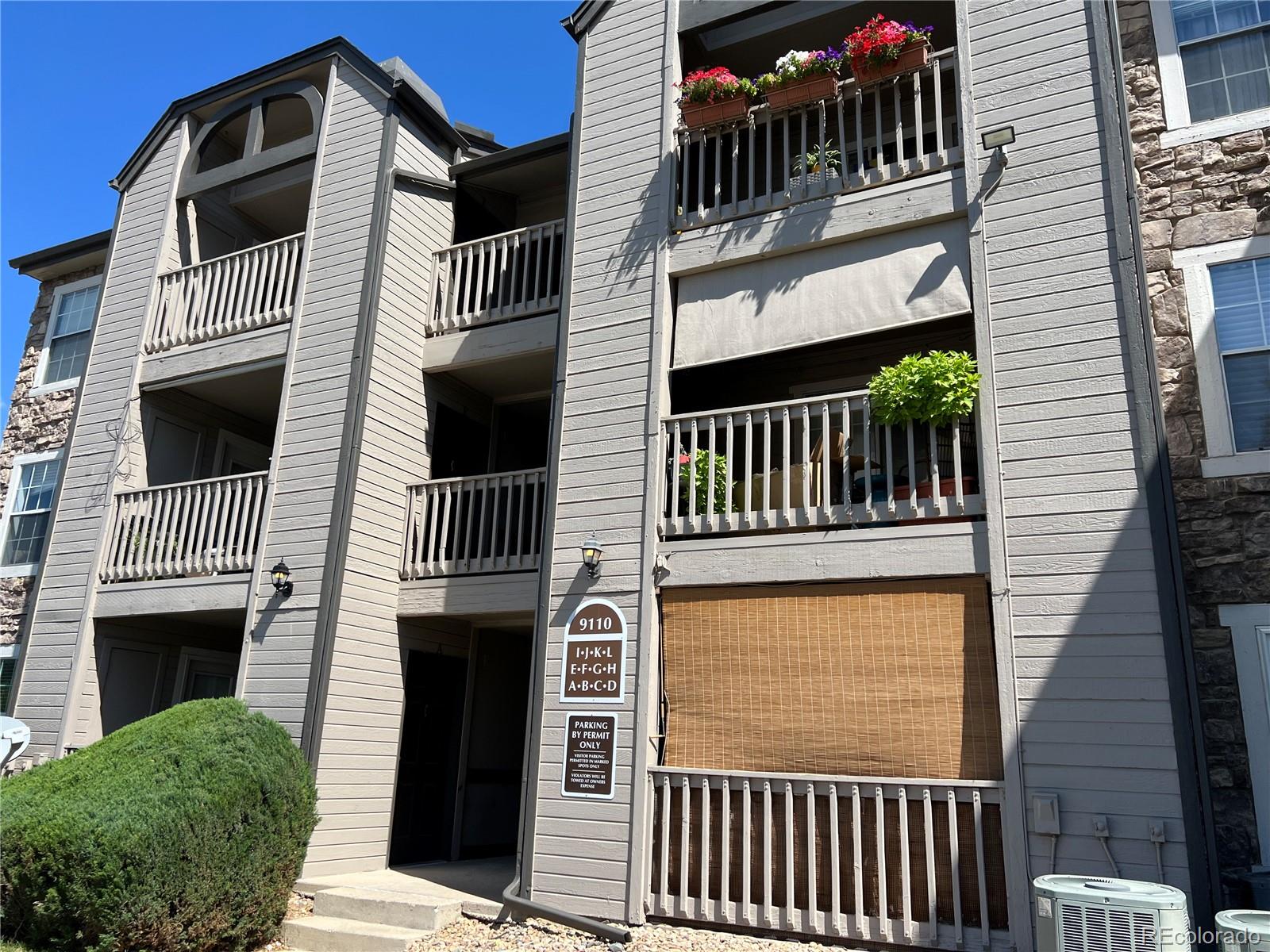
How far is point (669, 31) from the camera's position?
9492 millimetres

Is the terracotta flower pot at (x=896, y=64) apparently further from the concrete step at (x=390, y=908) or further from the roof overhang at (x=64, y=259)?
the roof overhang at (x=64, y=259)

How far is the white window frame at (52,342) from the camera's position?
13.3 m

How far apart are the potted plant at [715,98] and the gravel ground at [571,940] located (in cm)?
683

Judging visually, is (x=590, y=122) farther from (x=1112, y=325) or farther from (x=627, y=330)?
(x=1112, y=325)

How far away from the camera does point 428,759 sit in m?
10.4

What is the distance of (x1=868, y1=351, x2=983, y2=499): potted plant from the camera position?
7016 millimetres

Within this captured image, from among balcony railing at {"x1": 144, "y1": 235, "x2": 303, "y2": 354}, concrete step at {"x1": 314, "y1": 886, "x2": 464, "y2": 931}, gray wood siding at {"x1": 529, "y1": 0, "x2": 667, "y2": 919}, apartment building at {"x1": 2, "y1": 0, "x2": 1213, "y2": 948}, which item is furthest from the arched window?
concrete step at {"x1": 314, "y1": 886, "x2": 464, "y2": 931}

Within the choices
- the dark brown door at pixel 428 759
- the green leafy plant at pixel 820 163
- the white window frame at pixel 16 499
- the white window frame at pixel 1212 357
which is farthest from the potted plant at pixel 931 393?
the white window frame at pixel 16 499

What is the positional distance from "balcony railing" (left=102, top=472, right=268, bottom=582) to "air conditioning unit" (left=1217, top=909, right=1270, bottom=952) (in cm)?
858

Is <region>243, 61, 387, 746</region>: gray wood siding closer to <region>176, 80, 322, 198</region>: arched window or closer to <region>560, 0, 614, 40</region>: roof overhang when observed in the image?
<region>176, 80, 322, 198</region>: arched window

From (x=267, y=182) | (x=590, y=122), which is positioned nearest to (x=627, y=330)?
(x=590, y=122)

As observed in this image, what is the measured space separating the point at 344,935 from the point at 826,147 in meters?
7.49

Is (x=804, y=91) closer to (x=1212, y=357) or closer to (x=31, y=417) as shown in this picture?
(x=1212, y=357)

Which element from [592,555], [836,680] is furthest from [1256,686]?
[592,555]
